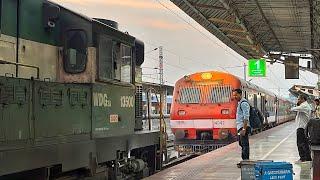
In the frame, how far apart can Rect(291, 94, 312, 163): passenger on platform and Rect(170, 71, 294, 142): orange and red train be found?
21.6 ft

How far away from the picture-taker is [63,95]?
691cm

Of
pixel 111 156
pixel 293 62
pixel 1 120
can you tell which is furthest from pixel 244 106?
pixel 293 62

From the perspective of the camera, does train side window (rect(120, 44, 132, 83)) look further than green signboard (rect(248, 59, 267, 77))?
No

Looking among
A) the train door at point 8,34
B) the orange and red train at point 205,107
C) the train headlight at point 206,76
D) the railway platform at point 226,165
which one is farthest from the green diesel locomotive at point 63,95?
the train headlight at point 206,76

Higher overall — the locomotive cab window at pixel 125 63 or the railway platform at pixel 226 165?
the locomotive cab window at pixel 125 63

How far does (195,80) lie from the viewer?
63.9 feet

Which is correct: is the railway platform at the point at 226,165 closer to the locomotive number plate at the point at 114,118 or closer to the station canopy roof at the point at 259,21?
the locomotive number plate at the point at 114,118

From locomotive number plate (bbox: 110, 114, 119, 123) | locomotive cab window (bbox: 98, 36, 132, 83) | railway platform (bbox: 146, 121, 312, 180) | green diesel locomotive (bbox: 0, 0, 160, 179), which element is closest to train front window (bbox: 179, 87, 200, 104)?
railway platform (bbox: 146, 121, 312, 180)

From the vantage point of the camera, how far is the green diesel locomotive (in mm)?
5996

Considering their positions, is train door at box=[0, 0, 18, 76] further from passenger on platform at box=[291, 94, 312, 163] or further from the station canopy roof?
the station canopy roof

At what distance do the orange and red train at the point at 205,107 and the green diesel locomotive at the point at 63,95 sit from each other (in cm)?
902

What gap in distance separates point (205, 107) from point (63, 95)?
12431 mm

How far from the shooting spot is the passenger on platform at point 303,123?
11234 millimetres

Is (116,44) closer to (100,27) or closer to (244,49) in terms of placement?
(100,27)
